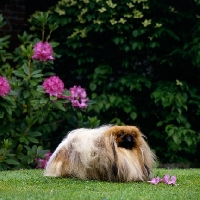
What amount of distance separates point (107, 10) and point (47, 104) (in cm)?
206

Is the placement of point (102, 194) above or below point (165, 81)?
below

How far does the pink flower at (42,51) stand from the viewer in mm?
8164

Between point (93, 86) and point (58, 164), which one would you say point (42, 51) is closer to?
point (93, 86)

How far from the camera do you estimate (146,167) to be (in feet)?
18.5

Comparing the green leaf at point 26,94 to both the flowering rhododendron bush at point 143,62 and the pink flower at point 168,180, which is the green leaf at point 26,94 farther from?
the pink flower at point 168,180

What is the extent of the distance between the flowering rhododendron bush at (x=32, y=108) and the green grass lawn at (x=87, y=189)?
1.87 meters

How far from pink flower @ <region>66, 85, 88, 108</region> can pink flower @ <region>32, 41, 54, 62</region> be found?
1.81ft

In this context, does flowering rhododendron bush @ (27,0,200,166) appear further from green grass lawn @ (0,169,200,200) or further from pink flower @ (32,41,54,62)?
green grass lawn @ (0,169,200,200)

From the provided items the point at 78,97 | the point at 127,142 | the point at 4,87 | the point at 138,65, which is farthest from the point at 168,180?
the point at 138,65

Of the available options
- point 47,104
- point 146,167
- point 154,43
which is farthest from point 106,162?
point 154,43

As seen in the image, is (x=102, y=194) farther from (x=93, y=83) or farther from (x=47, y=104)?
(x=93, y=83)

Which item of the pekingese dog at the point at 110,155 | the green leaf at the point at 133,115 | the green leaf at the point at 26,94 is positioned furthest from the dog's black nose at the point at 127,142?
the green leaf at the point at 133,115

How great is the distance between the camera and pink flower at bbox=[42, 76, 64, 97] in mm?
7633

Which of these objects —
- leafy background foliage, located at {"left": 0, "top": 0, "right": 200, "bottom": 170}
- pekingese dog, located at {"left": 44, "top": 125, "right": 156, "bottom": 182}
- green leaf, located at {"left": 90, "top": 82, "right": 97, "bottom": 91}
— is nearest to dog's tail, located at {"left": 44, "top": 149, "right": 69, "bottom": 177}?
pekingese dog, located at {"left": 44, "top": 125, "right": 156, "bottom": 182}
